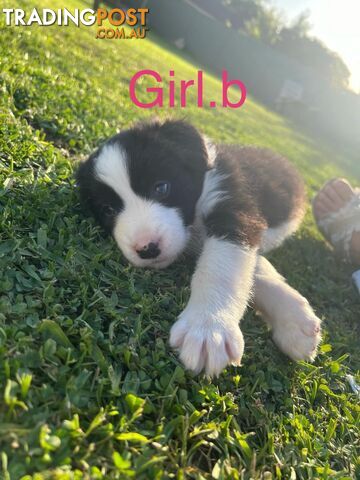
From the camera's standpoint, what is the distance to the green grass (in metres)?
1.29

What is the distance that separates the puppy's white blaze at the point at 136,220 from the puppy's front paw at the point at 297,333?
25.6 inches

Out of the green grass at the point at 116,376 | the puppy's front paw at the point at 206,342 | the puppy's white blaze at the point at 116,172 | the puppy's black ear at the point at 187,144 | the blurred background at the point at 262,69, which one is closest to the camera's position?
the green grass at the point at 116,376

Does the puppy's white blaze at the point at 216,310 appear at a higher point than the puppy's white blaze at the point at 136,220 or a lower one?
higher

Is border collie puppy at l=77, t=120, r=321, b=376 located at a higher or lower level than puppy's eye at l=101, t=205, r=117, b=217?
higher

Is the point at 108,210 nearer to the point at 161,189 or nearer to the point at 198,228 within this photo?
the point at 161,189

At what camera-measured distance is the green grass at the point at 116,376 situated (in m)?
1.29

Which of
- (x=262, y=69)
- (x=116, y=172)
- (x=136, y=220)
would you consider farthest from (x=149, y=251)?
(x=262, y=69)

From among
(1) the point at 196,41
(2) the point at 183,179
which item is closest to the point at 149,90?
(2) the point at 183,179

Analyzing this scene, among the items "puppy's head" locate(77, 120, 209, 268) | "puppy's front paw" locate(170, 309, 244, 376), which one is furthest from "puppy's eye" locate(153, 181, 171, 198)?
"puppy's front paw" locate(170, 309, 244, 376)

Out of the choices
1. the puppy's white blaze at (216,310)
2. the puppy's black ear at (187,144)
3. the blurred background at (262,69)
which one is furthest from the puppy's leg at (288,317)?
the blurred background at (262,69)

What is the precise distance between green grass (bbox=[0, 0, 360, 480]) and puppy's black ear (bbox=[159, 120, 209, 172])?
2.15 feet

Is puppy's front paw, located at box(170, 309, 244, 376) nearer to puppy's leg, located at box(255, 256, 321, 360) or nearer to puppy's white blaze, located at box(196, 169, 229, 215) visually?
puppy's leg, located at box(255, 256, 321, 360)

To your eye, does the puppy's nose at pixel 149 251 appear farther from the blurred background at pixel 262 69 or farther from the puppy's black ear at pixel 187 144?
the blurred background at pixel 262 69

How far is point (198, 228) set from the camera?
2.69 meters
